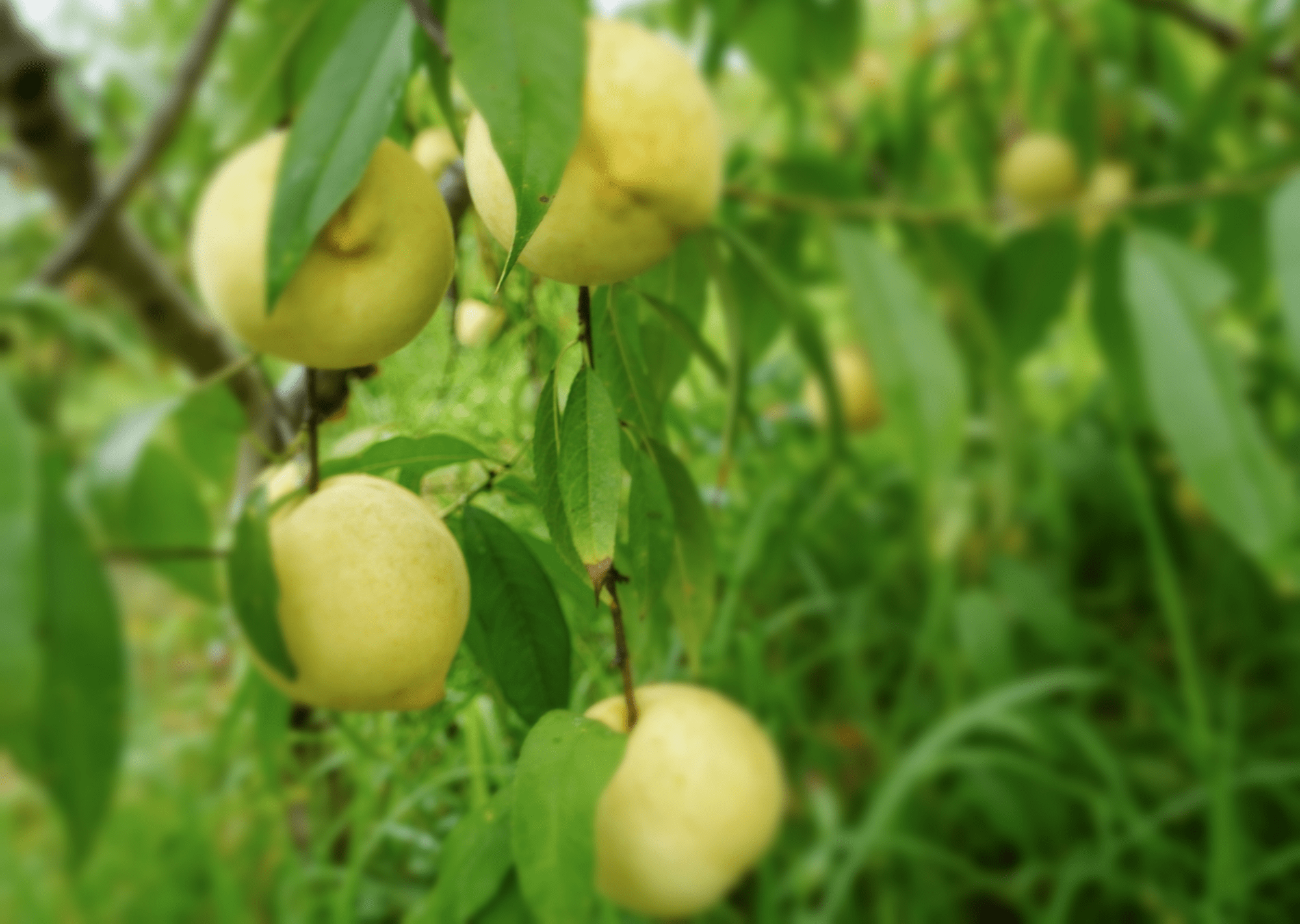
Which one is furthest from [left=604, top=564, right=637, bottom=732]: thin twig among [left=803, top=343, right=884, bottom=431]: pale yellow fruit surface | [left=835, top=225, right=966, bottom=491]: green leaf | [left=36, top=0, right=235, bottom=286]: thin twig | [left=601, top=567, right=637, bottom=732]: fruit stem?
[left=803, top=343, right=884, bottom=431]: pale yellow fruit surface

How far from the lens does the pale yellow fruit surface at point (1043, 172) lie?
0.90m

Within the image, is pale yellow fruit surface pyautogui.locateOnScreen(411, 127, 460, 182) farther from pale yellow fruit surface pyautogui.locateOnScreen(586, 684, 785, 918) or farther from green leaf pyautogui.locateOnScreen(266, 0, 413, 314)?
pale yellow fruit surface pyautogui.locateOnScreen(586, 684, 785, 918)

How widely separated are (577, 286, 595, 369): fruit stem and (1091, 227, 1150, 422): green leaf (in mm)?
589

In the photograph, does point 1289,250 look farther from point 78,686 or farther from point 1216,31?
point 78,686

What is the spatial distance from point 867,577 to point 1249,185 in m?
0.44

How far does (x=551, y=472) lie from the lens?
19 cm

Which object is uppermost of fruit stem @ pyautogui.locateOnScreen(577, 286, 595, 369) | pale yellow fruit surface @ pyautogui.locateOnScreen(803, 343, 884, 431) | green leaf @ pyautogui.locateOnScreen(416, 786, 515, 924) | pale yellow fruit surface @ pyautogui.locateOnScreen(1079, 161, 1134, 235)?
fruit stem @ pyautogui.locateOnScreen(577, 286, 595, 369)

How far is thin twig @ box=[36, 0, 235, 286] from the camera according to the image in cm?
48

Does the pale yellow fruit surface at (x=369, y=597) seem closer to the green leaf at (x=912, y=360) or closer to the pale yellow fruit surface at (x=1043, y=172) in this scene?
the green leaf at (x=912, y=360)

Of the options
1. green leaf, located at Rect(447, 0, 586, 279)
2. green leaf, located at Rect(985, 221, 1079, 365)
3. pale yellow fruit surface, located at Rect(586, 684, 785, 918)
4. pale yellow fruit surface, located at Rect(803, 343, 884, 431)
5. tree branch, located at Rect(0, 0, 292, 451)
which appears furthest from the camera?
pale yellow fruit surface, located at Rect(803, 343, 884, 431)

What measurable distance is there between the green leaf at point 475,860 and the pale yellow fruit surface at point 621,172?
128 mm

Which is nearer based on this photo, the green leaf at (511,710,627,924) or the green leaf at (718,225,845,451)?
the green leaf at (511,710,627,924)

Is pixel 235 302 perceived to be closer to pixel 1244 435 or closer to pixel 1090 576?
pixel 1244 435

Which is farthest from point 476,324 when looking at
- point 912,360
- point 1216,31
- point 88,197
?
point 1216,31
